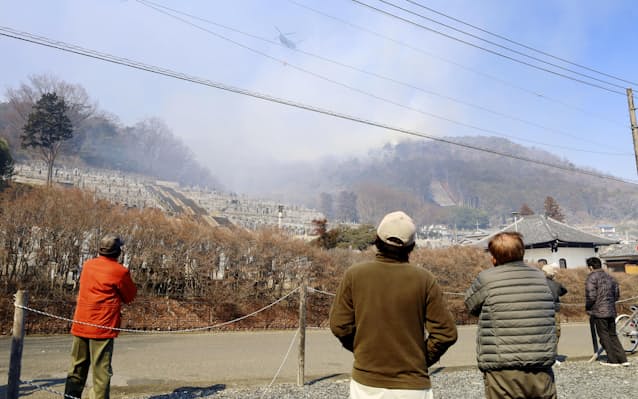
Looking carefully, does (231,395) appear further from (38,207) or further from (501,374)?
(38,207)

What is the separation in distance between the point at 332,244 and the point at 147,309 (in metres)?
14.6

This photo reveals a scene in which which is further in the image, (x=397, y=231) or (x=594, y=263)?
(x=594, y=263)

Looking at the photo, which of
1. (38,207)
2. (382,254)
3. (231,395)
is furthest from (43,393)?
(38,207)

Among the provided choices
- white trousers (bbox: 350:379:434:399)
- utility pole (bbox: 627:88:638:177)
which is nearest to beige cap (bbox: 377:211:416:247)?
white trousers (bbox: 350:379:434:399)

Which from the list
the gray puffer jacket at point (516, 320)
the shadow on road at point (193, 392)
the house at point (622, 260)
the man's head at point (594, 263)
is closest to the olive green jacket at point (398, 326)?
the gray puffer jacket at point (516, 320)

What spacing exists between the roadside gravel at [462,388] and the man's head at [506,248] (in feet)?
9.96

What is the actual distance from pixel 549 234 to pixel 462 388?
3334 cm

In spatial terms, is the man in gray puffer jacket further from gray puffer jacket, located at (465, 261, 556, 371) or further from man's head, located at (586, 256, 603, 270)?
man's head, located at (586, 256, 603, 270)

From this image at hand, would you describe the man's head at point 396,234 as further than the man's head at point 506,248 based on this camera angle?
No

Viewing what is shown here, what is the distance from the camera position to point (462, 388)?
589cm

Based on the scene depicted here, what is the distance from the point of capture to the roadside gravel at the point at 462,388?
5414 millimetres

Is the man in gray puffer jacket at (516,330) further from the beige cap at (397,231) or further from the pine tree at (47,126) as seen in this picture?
the pine tree at (47,126)

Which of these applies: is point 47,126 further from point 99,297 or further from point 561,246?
point 561,246

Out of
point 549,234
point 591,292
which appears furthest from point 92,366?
point 549,234
